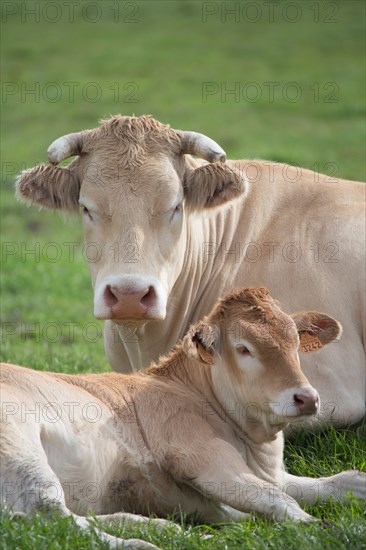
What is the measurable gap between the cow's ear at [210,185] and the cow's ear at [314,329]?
143cm

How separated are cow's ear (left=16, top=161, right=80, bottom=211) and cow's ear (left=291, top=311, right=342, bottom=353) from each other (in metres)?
2.05

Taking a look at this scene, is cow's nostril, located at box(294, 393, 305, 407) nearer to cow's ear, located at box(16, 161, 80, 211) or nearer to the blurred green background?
cow's ear, located at box(16, 161, 80, 211)

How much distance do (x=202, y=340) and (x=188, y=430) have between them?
0.51m

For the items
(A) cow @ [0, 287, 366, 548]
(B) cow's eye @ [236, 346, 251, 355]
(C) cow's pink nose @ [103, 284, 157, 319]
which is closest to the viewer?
(A) cow @ [0, 287, 366, 548]

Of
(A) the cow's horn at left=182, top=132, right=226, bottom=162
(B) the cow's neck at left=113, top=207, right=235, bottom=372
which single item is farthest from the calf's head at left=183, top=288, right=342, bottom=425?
(A) the cow's horn at left=182, top=132, right=226, bottom=162

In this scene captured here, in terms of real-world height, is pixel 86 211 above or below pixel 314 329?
above

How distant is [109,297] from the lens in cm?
692

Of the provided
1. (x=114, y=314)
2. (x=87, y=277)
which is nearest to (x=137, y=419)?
(x=114, y=314)

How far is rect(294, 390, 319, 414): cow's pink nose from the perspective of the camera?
5773mm

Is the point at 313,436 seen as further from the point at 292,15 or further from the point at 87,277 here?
the point at 292,15

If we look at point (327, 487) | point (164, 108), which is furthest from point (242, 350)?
point (164, 108)

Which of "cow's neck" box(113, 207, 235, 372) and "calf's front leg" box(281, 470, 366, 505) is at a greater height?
"cow's neck" box(113, 207, 235, 372)

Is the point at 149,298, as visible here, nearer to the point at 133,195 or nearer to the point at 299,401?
the point at 133,195

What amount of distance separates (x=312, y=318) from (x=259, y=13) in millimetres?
29435
